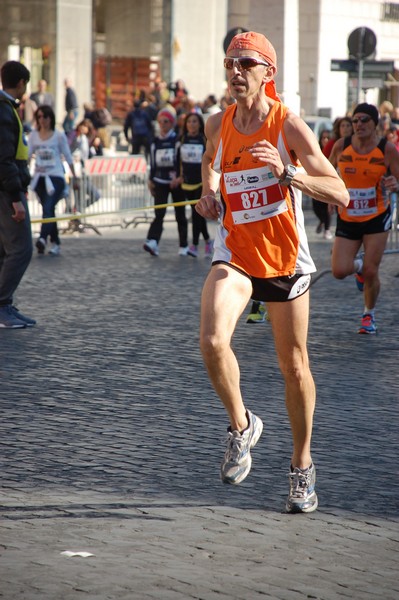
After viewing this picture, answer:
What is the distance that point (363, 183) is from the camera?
10.4 m

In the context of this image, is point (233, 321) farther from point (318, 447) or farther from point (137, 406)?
point (137, 406)

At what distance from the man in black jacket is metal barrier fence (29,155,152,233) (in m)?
9.59

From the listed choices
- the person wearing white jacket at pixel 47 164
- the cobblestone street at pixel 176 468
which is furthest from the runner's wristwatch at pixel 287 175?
the person wearing white jacket at pixel 47 164

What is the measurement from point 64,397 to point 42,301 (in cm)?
474

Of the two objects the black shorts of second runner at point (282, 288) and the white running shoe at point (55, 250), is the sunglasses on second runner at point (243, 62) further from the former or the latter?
the white running shoe at point (55, 250)

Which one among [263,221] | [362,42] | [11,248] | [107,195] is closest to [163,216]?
[107,195]

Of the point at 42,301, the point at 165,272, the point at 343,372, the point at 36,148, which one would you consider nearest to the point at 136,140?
the point at 36,148

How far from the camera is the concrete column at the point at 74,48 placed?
1398 inches

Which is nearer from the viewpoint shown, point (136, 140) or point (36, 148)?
point (36, 148)

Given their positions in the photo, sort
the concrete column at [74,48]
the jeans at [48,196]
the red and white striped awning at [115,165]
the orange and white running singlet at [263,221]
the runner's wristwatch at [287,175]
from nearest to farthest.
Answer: the runner's wristwatch at [287,175] < the orange and white running singlet at [263,221] < the jeans at [48,196] < the red and white striped awning at [115,165] < the concrete column at [74,48]

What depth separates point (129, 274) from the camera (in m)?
14.8

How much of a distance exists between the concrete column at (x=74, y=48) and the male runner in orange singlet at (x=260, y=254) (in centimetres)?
3010

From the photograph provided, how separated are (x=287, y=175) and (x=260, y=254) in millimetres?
440

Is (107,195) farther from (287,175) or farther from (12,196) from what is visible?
(287,175)
